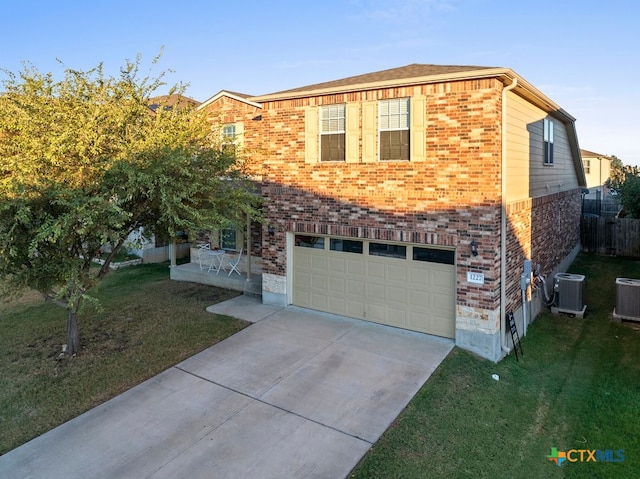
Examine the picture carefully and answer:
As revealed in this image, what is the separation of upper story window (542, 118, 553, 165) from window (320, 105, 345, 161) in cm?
602

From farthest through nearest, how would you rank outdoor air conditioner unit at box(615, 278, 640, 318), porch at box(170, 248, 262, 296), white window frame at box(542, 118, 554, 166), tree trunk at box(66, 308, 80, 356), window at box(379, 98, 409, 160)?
porch at box(170, 248, 262, 296)
white window frame at box(542, 118, 554, 166)
outdoor air conditioner unit at box(615, 278, 640, 318)
window at box(379, 98, 409, 160)
tree trunk at box(66, 308, 80, 356)

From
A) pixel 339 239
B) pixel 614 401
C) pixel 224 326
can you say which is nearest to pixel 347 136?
pixel 339 239

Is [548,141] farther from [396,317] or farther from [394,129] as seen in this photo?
[396,317]

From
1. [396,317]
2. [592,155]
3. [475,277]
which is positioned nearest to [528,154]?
[475,277]

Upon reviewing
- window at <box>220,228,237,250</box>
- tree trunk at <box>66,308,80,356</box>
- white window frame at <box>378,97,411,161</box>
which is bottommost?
tree trunk at <box>66,308,80,356</box>

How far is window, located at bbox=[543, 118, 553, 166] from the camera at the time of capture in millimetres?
12391

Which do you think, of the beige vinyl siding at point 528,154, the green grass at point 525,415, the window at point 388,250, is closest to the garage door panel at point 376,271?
the window at point 388,250

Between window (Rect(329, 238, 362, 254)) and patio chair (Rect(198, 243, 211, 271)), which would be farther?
patio chair (Rect(198, 243, 211, 271))

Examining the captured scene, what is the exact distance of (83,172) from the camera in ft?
24.8

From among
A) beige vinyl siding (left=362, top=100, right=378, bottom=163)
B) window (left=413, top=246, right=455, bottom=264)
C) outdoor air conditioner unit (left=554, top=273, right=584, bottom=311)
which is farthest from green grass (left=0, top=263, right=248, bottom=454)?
outdoor air conditioner unit (left=554, top=273, right=584, bottom=311)

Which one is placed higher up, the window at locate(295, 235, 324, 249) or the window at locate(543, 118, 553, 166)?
the window at locate(543, 118, 553, 166)

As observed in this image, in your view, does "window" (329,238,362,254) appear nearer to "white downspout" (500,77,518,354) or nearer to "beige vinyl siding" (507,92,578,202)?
"white downspout" (500,77,518,354)

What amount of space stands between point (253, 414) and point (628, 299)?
9.54m

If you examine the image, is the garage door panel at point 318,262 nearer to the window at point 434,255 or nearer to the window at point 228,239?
the window at point 434,255
